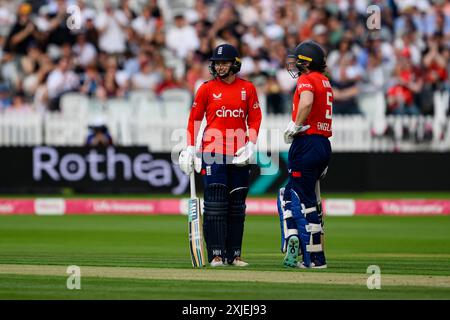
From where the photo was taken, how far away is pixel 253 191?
925 inches

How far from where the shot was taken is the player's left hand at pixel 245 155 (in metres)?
12.1

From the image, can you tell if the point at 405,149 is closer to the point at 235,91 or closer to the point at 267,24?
the point at 267,24

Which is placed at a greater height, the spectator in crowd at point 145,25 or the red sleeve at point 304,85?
the spectator in crowd at point 145,25

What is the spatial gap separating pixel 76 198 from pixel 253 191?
352 centimetres

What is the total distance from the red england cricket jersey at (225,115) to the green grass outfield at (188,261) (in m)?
Answer: 1.30

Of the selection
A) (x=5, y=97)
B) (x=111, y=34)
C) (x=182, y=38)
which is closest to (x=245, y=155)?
(x=5, y=97)

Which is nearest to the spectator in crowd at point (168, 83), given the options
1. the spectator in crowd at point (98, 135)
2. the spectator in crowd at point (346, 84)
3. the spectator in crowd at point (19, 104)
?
the spectator in crowd at point (98, 135)

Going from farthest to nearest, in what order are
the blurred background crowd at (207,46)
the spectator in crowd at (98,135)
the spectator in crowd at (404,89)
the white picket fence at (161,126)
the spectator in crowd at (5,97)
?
the spectator in crowd at (5,97) < the blurred background crowd at (207,46) < the spectator in crowd at (404,89) < the white picket fence at (161,126) < the spectator in crowd at (98,135)

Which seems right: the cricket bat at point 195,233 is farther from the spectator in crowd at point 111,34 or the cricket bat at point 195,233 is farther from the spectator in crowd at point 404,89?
the spectator in crowd at point 111,34

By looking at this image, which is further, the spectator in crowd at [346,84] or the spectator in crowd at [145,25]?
the spectator in crowd at [145,25]

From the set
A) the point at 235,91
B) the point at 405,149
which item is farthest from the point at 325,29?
the point at 235,91

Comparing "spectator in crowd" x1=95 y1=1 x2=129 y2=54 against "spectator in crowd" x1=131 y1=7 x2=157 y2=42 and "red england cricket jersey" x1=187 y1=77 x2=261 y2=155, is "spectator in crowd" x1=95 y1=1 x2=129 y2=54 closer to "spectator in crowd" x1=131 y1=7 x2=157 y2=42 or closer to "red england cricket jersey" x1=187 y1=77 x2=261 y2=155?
"spectator in crowd" x1=131 y1=7 x2=157 y2=42

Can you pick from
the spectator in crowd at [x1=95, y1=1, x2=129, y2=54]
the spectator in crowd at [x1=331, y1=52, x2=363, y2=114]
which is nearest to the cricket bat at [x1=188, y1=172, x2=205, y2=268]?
the spectator in crowd at [x1=331, y1=52, x2=363, y2=114]
